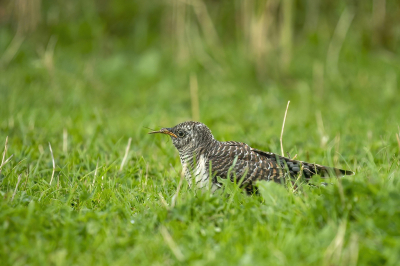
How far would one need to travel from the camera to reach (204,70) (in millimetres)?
8570

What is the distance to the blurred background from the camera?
5805 millimetres

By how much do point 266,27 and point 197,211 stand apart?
5423 millimetres

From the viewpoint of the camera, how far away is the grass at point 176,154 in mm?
2457

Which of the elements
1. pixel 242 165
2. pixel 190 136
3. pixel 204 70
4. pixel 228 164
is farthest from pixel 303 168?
pixel 204 70

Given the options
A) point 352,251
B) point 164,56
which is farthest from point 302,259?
point 164,56

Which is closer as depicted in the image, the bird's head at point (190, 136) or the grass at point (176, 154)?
the grass at point (176, 154)

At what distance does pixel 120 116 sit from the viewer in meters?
6.56

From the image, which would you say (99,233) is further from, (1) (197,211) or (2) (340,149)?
(2) (340,149)

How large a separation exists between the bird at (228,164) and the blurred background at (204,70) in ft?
3.32

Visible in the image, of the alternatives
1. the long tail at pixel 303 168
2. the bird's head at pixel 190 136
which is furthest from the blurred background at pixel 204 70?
the bird's head at pixel 190 136

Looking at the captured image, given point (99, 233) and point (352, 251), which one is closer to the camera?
point (352, 251)

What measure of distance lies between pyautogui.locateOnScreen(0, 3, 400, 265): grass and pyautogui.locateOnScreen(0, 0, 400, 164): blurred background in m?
0.04

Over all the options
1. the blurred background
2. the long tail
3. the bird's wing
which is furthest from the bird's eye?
the blurred background

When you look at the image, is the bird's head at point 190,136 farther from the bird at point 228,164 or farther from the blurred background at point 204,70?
the blurred background at point 204,70
